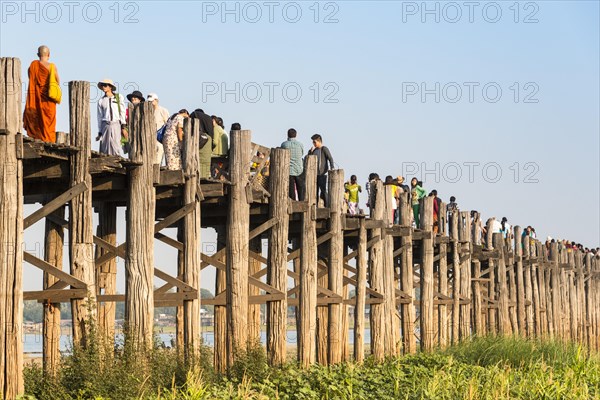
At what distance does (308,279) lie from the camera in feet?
61.8

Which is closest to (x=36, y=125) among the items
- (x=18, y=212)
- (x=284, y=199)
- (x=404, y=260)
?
(x=18, y=212)

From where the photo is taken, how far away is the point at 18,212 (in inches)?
471

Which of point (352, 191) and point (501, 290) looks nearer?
point (352, 191)

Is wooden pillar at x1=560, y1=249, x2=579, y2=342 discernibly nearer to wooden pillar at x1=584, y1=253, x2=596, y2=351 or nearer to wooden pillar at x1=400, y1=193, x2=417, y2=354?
wooden pillar at x1=584, y1=253, x2=596, y2=351

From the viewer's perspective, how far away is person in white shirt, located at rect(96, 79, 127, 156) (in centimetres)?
1442

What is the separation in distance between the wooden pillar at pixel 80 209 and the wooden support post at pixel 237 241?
363 cm

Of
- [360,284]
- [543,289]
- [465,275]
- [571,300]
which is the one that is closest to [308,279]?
[360,284]

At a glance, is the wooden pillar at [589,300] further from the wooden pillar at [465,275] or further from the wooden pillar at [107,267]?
the wooden pillar at [107,267]

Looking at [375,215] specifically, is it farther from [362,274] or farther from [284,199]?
[284,199]

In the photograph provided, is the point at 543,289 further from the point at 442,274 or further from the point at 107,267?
the point at 107,267

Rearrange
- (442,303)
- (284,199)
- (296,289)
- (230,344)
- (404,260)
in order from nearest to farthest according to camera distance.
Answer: (230,344) → (284,199) → (296,289) → (404,260) → (442,303)

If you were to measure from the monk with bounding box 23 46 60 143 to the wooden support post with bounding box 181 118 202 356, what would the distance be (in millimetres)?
2757

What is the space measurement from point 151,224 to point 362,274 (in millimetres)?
7627

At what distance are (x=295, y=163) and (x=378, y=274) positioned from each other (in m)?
4.09
